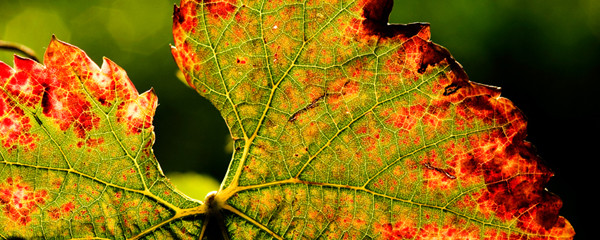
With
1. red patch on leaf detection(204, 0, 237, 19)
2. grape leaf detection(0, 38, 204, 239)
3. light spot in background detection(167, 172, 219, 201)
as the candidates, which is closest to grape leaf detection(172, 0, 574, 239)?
red patch on leaf detection(204, 0, 237, 19)

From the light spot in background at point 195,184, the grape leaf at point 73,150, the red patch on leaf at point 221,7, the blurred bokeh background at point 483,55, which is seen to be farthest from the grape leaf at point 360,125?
the blurred bokeh background at point 483,55

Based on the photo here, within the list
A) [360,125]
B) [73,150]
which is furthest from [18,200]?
[360,125]

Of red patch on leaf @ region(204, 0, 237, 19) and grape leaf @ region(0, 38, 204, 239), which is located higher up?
red patch on leaf @ region(204, 0, 237, 19)

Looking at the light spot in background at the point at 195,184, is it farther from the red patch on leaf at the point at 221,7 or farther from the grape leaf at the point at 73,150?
the red patch on leaf at the point at 221,7

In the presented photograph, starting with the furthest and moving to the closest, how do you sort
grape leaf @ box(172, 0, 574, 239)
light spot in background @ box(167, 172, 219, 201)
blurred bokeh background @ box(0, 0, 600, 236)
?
blurred bokeh background @ box(0, 0, 600, 236) → light spot in background @ box(167, 172, 219, 201) → grape leaf @ box(172, 0, 574, 239)

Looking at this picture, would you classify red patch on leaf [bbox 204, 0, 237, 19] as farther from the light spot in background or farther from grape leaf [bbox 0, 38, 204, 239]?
the light spot in background

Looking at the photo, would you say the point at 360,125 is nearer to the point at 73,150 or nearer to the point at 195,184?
the point at 73,150

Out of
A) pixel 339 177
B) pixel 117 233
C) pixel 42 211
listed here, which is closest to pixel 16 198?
pixel 42 211
